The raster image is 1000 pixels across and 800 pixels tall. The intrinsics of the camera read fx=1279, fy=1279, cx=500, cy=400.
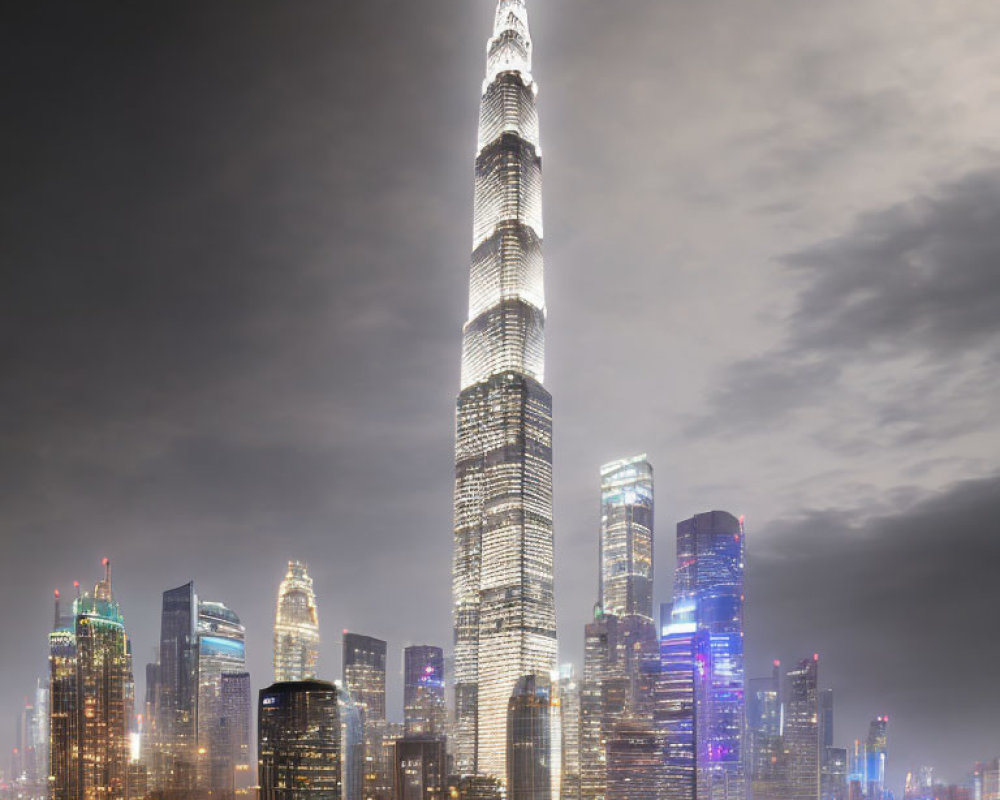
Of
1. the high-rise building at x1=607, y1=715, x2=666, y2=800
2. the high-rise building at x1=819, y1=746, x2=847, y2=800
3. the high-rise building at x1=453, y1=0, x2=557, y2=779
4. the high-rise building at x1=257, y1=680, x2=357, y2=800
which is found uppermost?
the high-rise building at x1=453, y1=0, x2=557, y2=779

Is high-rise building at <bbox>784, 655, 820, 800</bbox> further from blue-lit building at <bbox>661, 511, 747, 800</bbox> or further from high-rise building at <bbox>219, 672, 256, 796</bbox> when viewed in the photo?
high-rise building at <bbox>219, 672, 256, 796</bbox>

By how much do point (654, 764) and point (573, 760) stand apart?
389 inches

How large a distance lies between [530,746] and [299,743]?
19.0 meters

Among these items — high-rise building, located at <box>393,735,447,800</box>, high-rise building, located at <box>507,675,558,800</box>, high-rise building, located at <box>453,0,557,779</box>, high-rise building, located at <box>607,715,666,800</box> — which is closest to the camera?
high-rise building, located at <box>507,675,558,800</box>

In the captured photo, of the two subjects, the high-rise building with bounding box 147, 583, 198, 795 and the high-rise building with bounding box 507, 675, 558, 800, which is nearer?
the high-rise building with bounding box 507, 675, 558, 800

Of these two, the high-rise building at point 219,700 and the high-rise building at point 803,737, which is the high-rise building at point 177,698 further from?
the high-rise building at point 803,737

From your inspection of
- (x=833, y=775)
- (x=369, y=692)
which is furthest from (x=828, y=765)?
(x=369, y=692)

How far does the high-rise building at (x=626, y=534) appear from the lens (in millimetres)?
146000

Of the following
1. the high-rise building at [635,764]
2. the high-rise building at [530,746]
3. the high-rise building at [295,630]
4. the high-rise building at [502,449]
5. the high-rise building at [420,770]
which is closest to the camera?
the high-rise building at [530,746]

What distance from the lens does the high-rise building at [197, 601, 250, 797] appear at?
12669cm

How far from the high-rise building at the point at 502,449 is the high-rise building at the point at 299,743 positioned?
25.8 metres

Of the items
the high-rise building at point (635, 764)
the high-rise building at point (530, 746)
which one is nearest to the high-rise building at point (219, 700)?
the high-rise building at point (530, 746)

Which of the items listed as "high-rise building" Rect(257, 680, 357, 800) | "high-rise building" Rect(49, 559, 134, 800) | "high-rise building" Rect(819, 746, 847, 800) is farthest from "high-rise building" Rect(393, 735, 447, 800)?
"high-rise building" Rect(819, 746, 847, 800)

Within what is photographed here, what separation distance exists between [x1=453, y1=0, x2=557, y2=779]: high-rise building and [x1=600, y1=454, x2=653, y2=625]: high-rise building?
24.3 metres
